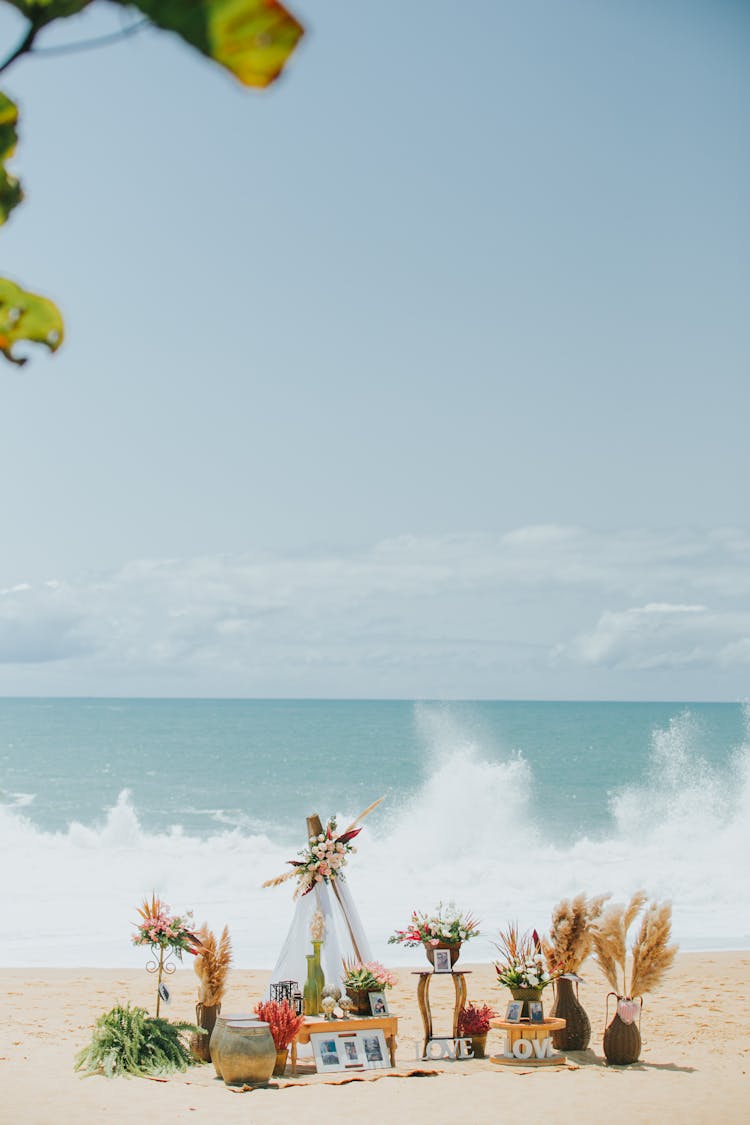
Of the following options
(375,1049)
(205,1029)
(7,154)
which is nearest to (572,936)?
(375,1049)

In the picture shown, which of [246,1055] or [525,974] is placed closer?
[246,1055]

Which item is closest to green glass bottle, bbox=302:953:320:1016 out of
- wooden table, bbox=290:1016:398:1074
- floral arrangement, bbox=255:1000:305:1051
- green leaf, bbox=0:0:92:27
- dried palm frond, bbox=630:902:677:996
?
wooden table, bbox=290:1016:398:1074

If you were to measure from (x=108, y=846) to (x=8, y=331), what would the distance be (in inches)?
1030

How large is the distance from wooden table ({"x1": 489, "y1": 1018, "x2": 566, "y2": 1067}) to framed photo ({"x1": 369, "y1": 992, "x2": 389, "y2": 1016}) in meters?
0.69

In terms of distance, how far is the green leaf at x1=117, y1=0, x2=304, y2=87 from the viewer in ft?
2.93

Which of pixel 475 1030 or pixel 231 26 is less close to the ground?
pixel 231 26

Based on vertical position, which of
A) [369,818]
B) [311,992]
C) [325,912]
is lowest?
[311,992]

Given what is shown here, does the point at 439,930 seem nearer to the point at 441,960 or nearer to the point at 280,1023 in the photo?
the point at 441,960

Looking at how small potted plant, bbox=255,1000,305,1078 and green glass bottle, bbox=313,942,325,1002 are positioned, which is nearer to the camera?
small potted plant, bbox=255,1000,305,1078

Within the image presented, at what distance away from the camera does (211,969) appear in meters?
7.34

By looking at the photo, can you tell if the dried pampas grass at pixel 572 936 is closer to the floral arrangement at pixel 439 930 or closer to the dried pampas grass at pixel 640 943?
the dried pampas grass at pixel 640 943

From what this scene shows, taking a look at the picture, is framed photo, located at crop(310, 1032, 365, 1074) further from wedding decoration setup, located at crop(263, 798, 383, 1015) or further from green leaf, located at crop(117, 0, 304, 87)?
green leaf, located at crop(117, 0, 304, 87)

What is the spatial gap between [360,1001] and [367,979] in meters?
0.15

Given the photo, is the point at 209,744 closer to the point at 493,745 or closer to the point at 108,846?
the point at 493,745
